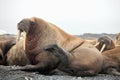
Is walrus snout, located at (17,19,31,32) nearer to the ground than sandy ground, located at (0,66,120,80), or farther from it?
farther from it

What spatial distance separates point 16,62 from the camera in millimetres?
8789

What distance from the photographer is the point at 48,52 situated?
6.82m

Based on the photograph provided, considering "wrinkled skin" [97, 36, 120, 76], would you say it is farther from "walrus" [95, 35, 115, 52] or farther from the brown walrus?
"walrus" [95, 35, 115, 52]

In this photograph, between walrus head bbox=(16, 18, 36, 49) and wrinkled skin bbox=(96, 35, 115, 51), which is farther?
wrinkled skin bbox=(96, 35, 115, 51)

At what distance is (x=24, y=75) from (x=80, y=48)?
4.97 feet

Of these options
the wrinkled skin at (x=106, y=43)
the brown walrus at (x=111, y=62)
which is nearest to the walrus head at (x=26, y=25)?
the brown walrus at (x=111, y=62)

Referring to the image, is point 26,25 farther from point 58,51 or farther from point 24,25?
point 58,51

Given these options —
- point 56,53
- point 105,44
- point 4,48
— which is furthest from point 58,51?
point 105,44

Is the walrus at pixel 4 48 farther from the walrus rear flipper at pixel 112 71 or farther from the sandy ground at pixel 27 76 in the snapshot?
the walrus rear flipper at pixel 112 71

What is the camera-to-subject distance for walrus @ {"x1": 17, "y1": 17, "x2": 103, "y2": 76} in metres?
6.81

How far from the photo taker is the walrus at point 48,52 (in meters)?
6.81

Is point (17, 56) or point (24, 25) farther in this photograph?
point (17, 56)

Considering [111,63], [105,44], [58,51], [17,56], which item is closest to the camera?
[58,51]

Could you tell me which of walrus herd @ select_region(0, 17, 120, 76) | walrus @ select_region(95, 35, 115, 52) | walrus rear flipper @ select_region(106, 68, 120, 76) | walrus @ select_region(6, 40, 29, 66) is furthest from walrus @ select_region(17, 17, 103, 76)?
walrus @ select_region(95, 35, 115, 52)
